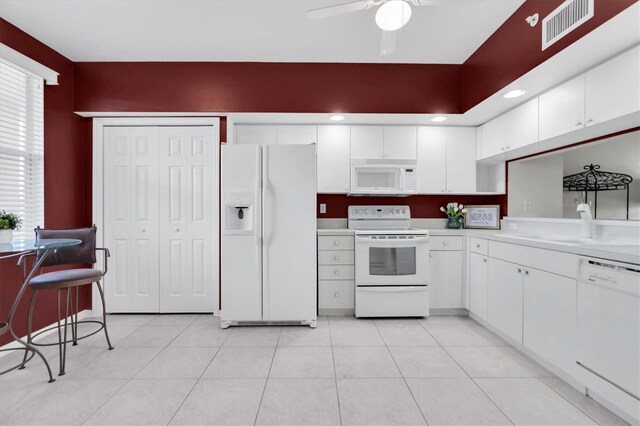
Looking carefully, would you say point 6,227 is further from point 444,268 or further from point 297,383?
point 444,268

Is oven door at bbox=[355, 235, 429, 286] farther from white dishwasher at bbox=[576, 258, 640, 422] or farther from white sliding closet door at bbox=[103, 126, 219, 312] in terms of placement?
white sliding closet door at bbox=[103, 126, 219, 312]

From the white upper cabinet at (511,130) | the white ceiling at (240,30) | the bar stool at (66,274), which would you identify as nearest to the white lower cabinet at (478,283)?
the white upper cabinet at (511,130)

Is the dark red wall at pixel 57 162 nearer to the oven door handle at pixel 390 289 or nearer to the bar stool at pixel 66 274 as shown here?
the bar stool at pixel 66 274

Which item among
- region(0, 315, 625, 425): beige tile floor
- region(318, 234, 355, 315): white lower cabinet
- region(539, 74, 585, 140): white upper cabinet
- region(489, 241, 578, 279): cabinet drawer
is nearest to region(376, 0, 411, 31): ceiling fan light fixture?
region(539, 74, 585, 140): white upper cabinet

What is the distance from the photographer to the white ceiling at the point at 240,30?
2252 millimetres

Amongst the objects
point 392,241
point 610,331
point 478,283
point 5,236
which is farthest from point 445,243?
point 5,236

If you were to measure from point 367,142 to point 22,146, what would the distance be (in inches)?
128

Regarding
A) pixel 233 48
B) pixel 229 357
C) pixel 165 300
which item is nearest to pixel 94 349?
pixel 165 300

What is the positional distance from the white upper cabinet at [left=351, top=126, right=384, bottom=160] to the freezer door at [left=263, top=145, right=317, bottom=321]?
74 centimetres

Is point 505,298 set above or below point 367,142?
below

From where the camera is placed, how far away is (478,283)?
2920 mm

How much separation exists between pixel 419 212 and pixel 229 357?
2.71m

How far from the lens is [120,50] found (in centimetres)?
288

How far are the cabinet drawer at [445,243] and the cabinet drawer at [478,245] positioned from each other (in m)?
0.14
